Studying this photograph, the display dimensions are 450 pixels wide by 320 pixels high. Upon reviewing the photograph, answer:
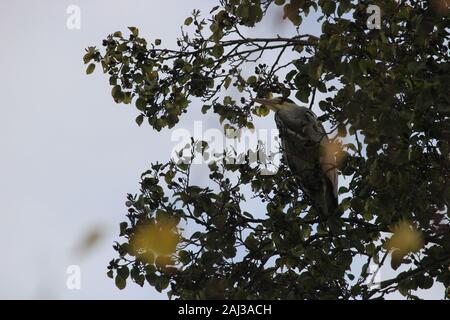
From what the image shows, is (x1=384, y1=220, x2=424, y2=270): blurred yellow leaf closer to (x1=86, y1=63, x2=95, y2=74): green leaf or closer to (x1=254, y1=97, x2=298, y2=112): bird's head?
(x1=254, y1=97, x2=298, y2=112): bird's head

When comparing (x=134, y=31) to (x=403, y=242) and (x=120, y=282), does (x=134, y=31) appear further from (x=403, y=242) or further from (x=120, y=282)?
(x=403, y=242)

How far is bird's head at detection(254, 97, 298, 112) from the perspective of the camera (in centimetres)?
934

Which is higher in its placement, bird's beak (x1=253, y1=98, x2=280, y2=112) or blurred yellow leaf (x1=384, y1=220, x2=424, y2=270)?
bird's beak (x1=253, y1=98, x2=280, y2=112)

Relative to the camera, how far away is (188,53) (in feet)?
29.2

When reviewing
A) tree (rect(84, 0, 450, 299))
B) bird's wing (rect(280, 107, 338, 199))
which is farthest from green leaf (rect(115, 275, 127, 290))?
bird's wing (rect(280, 107, 338, 199))

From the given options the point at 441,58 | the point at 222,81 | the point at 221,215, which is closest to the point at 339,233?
the point at 221,215

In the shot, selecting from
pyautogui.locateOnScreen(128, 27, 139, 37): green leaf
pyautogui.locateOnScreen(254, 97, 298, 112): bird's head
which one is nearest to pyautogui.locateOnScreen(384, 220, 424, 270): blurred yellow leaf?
pyautogui.locateOnScreen(254, 97, 298, 112): bird's head

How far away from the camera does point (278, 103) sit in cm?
973

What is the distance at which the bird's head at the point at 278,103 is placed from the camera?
934 centimetres

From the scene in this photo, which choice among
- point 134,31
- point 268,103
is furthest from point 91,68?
point 268,103

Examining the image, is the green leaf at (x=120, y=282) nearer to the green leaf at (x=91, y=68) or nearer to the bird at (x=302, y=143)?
the bird at (x=302, y=143)

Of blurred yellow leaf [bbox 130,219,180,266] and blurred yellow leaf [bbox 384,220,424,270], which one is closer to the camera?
blurred yellow leaf [bbox 384,220,424,270]

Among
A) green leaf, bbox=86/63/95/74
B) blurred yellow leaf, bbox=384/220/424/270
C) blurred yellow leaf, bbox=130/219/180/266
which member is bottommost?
blurred yellow leaf, bbox=384/220/424/270
